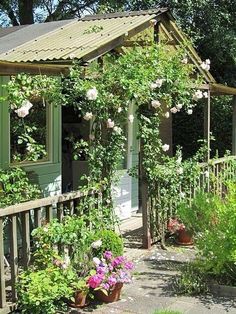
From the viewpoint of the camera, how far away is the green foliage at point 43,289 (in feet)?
13.6

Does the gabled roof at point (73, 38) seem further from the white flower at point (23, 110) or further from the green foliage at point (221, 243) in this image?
the green foliage at point (221, 243)

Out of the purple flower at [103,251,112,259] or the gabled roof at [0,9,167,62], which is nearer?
the purple flower at [103,251,112,259]

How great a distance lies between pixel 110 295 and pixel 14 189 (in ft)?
4.63

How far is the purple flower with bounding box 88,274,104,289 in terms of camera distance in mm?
4488

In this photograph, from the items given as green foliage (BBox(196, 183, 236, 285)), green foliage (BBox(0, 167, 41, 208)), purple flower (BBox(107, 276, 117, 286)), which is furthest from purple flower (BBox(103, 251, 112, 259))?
green foliage (BBox(196, 183, 236, 285))

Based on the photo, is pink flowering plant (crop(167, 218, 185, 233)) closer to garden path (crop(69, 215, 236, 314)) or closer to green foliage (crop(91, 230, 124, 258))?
garden path (crop(69, 215, 236, 314))

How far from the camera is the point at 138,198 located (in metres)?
10.0

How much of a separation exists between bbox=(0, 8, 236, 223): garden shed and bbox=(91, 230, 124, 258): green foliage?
1.16 metres

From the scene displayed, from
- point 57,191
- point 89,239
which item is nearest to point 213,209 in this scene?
point 89,239

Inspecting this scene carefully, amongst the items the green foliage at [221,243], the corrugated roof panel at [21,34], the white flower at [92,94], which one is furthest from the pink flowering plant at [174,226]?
the corrugated roof panel at [21,34]

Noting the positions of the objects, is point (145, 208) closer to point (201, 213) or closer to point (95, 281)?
point (201, 213)

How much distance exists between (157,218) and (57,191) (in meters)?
1.74

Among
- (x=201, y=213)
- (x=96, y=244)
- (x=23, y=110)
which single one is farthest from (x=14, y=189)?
(x=201, y=213)

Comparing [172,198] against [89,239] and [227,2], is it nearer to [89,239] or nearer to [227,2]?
[89,239]
